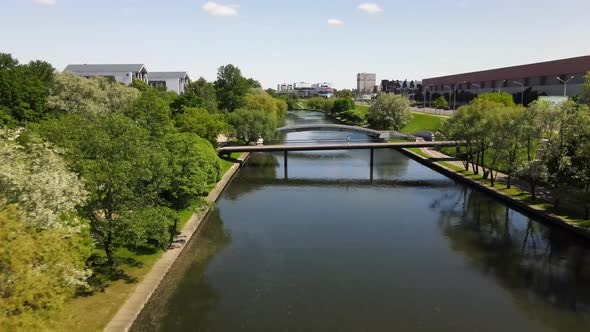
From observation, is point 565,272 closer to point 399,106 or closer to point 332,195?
point 332,195

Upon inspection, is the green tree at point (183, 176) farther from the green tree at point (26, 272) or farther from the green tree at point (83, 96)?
the green tree at point (83, 96)

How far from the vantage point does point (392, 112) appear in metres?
99.4

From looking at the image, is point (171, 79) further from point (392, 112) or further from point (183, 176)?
point (183, 176)

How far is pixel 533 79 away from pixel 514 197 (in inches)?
3299

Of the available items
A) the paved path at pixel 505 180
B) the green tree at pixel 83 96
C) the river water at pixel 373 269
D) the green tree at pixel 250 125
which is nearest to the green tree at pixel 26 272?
the river water at pixel 373 269

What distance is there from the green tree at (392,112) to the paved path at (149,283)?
70.7 m

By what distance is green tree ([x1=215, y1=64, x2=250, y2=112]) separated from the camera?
107613 mm

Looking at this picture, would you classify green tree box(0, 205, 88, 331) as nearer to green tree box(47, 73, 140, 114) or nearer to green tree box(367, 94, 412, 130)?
green tree box(47, 73, 140, 114)

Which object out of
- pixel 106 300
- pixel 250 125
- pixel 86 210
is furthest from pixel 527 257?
pixel 250 125

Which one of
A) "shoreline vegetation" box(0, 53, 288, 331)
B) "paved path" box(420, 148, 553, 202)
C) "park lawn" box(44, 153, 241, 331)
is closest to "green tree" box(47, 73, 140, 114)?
"shoreline vegetation" box(0, 53, 288, 331)

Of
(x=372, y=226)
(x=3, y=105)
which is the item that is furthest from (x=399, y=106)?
(x=3, y=105)

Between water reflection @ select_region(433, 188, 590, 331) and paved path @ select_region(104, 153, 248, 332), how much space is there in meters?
19.1

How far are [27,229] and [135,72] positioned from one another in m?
133

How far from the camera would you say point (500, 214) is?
4019cm
